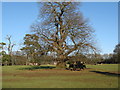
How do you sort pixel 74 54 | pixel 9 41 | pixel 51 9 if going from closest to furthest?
pixel 74 54
pixel 51 9
pixel 9 41

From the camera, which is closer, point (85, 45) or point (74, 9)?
point (85, 45)

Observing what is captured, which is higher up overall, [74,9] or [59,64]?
[74,9]

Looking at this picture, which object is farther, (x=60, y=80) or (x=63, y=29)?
(x=63, y=29)

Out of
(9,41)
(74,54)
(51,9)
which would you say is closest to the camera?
(74,54)

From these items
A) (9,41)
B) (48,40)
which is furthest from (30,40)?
(9,41)

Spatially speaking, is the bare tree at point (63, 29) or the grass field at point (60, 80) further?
the bare tree at point (63, 29)

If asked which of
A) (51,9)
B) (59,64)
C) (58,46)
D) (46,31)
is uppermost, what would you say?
(51,9)

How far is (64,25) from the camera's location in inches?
1351

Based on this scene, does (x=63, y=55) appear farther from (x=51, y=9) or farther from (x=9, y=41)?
(x=9, y=41)

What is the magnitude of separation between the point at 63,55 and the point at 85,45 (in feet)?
14.4

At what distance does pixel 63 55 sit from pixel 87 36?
18.4ft

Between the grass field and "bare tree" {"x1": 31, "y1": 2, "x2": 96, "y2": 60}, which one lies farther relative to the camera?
"bare tree" {"x1": 31, "y1": 2, "x2": 96, "y2": 60}

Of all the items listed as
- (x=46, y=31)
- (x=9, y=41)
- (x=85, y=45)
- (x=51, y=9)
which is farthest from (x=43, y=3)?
(x=9, y=41)

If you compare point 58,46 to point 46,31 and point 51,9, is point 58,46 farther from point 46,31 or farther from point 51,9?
point 51,9
